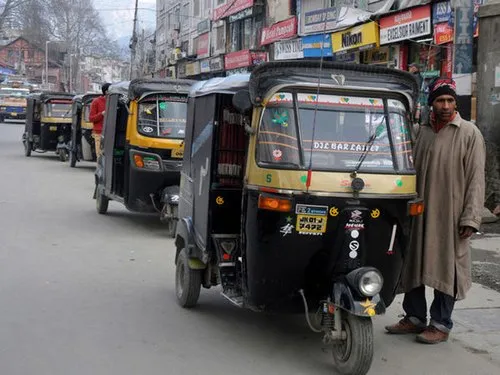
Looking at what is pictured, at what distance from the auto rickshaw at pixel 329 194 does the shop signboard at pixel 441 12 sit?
11002mm

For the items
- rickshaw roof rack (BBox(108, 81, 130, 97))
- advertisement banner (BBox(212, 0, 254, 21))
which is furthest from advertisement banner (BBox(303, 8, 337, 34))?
rickshaw roof rack (BBox(108, 81, 130, 97))

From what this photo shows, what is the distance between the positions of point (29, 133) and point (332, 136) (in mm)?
19905

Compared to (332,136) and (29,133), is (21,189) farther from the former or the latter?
(332,136)

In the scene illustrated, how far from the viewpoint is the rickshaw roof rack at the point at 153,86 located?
383 inches

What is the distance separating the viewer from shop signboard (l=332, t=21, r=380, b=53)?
17656 millimetres

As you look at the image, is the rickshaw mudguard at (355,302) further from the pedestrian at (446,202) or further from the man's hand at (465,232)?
the man's hand at (465,232)

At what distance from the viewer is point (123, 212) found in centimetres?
1184

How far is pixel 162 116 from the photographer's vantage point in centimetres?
986

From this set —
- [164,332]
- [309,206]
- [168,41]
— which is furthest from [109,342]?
[168,41]

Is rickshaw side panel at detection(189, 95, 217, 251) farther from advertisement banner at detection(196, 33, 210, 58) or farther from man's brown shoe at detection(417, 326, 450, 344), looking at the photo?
advertisement banner at detection(196, 33, 210, 58)

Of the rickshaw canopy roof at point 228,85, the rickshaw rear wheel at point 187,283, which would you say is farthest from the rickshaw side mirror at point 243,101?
the rickshaw rear wheel at point 187,283

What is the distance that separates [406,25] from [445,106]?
12284mm

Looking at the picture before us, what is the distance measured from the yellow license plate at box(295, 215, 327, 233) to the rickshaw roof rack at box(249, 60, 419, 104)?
901 mm

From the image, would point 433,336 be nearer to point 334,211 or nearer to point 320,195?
point 334,211
